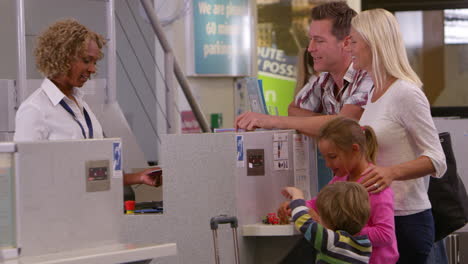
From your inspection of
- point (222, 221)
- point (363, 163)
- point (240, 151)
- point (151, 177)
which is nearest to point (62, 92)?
point (151, 177)

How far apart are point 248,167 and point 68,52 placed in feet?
2.88

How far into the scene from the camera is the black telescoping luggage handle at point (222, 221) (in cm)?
301

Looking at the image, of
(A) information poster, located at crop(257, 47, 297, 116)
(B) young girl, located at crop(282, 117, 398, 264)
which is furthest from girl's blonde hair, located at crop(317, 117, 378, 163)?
(A) information poster, located at crop(257, 47, 297, 116)

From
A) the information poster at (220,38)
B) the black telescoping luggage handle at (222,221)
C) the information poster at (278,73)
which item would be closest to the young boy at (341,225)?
the black telescoping luggage handle at (222,221)

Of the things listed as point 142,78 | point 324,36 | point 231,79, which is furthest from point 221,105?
point 324,36

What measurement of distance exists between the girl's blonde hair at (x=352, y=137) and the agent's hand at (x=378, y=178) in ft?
0.25

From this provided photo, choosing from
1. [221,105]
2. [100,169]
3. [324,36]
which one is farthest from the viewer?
[221,105]

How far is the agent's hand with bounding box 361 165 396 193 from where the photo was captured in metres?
2.76

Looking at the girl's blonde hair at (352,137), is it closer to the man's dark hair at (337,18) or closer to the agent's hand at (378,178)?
the agent's hand at (378,178)

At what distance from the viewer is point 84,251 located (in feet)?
8.32

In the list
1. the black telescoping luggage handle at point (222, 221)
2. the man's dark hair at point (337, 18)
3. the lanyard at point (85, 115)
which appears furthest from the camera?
the man's dark hair at point (337, 18)

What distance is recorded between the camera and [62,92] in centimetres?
337

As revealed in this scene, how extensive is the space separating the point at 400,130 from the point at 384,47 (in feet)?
0.96

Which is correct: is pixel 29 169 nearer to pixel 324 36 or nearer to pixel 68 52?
pixel 68 52
